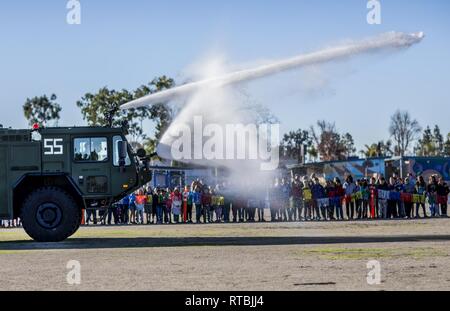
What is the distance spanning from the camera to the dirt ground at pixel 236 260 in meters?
14.8

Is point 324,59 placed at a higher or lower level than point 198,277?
higher

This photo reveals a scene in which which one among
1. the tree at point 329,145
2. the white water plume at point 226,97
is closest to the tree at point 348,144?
the tree at point 329,145

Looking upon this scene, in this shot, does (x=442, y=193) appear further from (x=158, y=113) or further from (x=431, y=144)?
(x=431, y=144)

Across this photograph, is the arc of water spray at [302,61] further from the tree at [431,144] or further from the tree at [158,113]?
the tree at [431,144]

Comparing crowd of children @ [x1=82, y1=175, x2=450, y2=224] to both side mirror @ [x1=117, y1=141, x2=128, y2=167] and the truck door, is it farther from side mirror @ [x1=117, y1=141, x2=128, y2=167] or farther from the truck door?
side mirror @ [x1=117, y1=141, x2=128, y2=167]

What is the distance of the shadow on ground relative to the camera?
24.2 metres

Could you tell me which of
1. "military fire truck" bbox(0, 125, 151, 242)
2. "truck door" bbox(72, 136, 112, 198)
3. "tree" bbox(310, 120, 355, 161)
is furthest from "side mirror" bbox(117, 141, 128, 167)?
"tree" bbox(310, 120, 355, 161)

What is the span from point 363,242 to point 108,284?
10.7m

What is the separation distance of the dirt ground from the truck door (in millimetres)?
1606

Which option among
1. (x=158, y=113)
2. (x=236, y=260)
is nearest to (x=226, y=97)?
(x=158, y=113)

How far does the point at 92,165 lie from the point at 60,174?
37.5 inches
